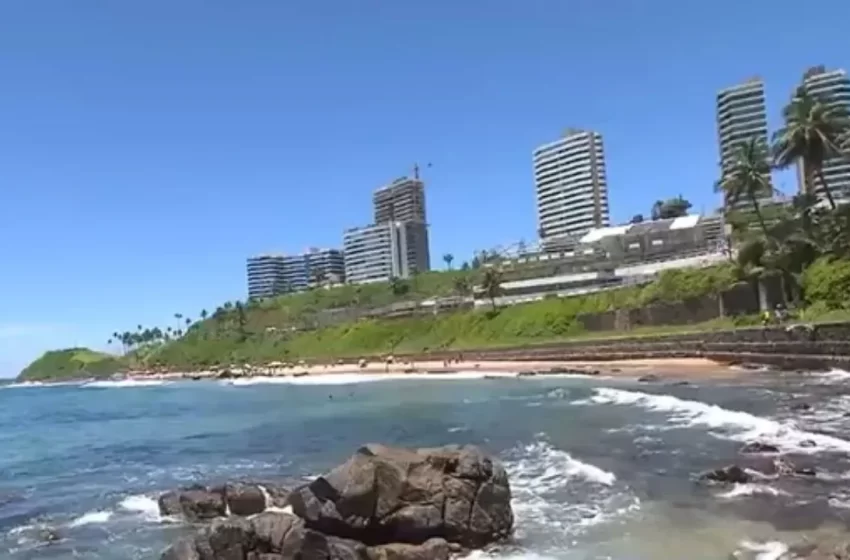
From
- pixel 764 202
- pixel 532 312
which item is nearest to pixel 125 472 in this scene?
pixel 532 312

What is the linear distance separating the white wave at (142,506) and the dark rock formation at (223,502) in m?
0.31

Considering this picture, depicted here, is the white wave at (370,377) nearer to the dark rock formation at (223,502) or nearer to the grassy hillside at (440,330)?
the grassy hillside at (440,330)

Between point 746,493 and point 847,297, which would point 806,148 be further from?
point 746,493

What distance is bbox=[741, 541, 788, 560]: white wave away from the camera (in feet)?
42.5

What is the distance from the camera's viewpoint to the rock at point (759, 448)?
71.8 ft

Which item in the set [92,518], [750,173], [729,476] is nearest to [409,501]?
[729,476]

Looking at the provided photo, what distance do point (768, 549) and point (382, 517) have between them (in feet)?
21.5

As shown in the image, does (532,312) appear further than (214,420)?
Yes

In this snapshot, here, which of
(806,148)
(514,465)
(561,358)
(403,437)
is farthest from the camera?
(561,358)

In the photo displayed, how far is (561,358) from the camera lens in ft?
266

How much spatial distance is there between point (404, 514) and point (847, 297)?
4762 cm

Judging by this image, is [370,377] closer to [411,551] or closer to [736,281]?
[736,281]

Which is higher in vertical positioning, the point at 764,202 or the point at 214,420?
the point at 764,202

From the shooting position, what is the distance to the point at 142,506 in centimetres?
2216
